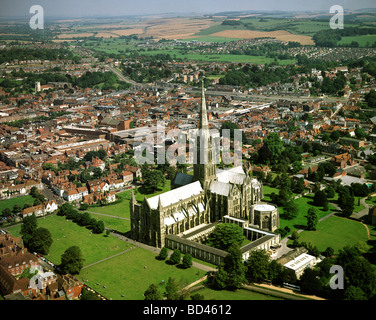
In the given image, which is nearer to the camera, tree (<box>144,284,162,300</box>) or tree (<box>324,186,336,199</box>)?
tree (<box>144,284,162,300</box>)

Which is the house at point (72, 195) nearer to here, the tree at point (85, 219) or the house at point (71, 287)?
the tree at point (85, 219)

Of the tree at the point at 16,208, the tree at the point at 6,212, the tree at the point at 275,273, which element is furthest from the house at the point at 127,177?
the tree at the point at 275,273

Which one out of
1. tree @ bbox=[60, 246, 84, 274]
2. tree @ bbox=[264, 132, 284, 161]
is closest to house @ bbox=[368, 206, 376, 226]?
tree @ bbox=[264, 132, 284, 161]

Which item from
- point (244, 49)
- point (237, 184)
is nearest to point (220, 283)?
point (237, 184)

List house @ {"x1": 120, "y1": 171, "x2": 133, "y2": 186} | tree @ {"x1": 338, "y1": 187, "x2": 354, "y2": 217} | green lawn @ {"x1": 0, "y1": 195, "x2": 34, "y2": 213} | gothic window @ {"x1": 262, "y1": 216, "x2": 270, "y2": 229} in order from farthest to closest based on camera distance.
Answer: house @ {"x1": 120, "y1": 171, "x2": 133, "y2": 186}, green lawn @ {"x1": 0, "y1": 195, "x2": 34, "y2": 213}, tree @ {"x1": 338, "y1": 187, "x2": 354, "y2": 217}, gothic window @ {"x1": 262, "y1": 216, "x2": 270, "y2": 229}

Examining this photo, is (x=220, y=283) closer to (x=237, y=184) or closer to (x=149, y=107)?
(x=237, y=184)

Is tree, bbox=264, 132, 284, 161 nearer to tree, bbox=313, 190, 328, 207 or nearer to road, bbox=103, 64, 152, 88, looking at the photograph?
tree, bbox=313, 190, 328, 207

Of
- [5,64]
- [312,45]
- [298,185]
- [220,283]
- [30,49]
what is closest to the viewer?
[220,283]
